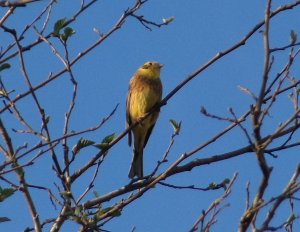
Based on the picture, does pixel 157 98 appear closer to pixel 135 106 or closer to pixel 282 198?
pixel 135 106

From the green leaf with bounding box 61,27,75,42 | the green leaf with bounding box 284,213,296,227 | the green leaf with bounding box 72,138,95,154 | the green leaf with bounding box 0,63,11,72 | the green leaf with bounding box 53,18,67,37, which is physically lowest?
the green leaf with bounding box 284,213,296,227

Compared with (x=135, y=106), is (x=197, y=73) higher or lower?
lower

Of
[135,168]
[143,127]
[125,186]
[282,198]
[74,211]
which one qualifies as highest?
[143,127]

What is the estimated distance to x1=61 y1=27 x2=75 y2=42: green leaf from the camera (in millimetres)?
4988

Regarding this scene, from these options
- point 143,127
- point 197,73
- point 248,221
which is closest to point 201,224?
point 248,221

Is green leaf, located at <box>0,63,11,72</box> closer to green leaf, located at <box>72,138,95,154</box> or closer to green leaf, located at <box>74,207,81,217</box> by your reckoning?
green leaf, located at <box>72,138,95,154</box>

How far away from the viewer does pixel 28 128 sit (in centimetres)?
482

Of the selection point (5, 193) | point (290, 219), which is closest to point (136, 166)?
point (5, 193)

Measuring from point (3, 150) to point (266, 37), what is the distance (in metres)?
2.06

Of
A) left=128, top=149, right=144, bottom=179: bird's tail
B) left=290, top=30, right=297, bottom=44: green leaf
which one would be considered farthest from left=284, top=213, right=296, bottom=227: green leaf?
left=128, top=149, right=144, bottom=179: bird's tail

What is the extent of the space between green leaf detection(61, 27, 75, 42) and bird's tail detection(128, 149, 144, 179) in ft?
9.15

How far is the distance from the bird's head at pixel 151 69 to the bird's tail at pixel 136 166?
1219 millimetres

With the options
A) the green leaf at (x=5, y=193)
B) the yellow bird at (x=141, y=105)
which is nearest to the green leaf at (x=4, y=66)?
the green leaf at (x=5, y=193)

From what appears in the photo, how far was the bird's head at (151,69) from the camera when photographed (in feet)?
30.8
